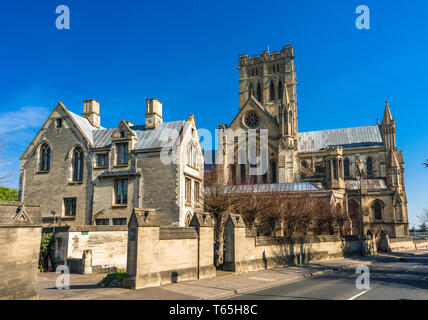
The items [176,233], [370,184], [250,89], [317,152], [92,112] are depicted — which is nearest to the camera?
[176,233]

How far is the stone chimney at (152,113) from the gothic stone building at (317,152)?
1883cm

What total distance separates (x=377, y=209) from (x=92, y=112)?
48889 mm

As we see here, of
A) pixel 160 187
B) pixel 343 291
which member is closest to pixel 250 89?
pixel 160 187

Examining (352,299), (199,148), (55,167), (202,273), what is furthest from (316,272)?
(55,167)

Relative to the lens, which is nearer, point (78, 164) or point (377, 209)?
point (78, 164)

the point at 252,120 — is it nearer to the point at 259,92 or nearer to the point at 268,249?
the point at 259,92

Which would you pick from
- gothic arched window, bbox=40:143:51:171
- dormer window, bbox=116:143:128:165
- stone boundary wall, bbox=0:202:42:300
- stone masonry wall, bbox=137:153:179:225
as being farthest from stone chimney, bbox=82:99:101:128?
stone boundary wall, bbox=0:202:42:300

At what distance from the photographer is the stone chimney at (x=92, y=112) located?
3406cm

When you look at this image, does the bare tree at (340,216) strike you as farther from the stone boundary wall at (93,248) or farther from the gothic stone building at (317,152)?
the stone boundary wall at (93,248)

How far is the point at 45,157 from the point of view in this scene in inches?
1202

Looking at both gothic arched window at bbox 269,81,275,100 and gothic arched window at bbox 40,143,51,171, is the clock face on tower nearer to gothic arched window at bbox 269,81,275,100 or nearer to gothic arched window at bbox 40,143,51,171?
gothic arched window at bbox 269,81,275,100

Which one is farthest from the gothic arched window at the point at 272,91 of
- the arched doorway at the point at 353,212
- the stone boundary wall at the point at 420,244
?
the stone boundary wall at the point at 420,244

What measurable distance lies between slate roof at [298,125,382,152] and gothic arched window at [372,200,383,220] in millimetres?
15761
